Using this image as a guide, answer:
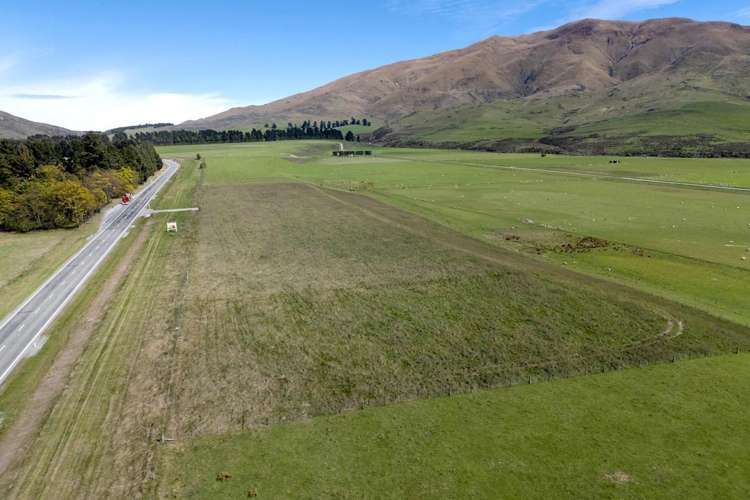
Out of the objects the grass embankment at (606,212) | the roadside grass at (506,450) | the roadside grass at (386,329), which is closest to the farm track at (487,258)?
the roadside grass at (386,329)

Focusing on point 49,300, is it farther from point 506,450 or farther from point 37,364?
point 506,450

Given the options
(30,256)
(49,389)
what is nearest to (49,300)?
(49,389)

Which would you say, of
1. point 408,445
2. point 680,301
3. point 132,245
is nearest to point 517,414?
point 408,445


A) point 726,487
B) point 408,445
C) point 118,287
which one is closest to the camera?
point 726,487

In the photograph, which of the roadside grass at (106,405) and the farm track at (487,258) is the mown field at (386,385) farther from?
the farm track at (487,258)

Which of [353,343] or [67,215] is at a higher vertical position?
[67,215]

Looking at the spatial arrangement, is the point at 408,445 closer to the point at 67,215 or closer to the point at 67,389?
the point at 67,389

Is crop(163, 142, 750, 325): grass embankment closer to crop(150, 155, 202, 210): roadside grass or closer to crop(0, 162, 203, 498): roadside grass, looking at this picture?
crop(150, 155, 202, 210): roadside grass
